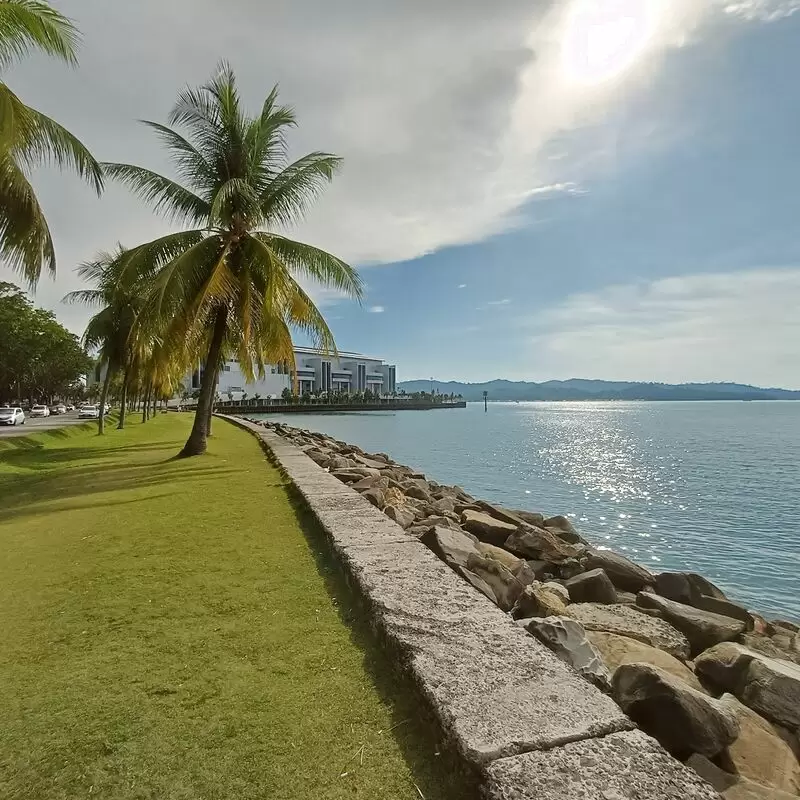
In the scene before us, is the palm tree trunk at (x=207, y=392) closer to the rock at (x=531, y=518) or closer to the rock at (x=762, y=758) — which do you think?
the rock at (x=531, y=518)

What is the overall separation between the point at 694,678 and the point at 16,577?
5.10 meters

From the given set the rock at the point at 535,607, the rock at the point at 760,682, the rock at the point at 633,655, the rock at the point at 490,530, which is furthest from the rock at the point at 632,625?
the rock at the point at 490,530

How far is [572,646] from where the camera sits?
9.63 ft

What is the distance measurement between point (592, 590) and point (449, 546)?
1.81 m

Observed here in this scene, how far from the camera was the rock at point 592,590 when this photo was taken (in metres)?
5.47

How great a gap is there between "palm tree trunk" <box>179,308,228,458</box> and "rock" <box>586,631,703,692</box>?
11527 millimetres

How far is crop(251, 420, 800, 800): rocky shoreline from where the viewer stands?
250 cm

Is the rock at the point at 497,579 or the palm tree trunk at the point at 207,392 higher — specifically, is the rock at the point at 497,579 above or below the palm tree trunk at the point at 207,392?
below

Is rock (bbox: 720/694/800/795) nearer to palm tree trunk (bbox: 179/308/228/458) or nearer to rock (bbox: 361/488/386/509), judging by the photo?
rock (bbox: 361/488/386/509)

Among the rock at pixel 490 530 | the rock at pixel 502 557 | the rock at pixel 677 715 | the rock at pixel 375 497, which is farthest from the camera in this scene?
the rock at pixel 490 530

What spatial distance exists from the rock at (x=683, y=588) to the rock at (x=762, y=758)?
11.6ft

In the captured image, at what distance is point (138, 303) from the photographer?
863 inches

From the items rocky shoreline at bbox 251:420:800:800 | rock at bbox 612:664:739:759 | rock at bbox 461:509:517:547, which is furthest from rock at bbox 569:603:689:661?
rock at bbox 461:509:517:547

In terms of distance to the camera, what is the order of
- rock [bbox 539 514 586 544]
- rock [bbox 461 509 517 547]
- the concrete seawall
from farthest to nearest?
rock [bbox 539 514 586 544] → rock [bbox 461 509 517 547] → the concrete seawall
